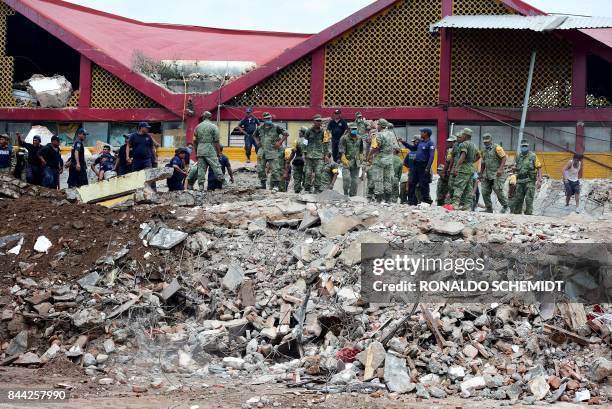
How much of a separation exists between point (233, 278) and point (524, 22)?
12566mm

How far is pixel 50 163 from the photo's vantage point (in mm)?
16016

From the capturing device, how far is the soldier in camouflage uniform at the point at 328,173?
1570 centimetres

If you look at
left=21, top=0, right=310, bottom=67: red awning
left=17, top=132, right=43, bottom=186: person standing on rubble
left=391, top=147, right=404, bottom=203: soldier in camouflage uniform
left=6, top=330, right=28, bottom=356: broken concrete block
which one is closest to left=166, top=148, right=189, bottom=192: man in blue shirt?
left=17, top=132, right=43, bottom=186: person standing on rubble

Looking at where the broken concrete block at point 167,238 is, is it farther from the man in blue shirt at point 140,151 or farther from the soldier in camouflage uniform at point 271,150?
the soldier in camouflage uniform at point 271,150

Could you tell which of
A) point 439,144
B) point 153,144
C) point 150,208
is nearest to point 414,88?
point 439,144

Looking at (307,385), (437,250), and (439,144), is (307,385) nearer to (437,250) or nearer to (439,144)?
(437,250)

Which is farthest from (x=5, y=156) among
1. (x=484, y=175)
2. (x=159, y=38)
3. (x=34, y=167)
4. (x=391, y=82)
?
(x=159, y=38)

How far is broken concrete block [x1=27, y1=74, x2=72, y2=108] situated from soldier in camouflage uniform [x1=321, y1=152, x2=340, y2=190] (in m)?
9.97

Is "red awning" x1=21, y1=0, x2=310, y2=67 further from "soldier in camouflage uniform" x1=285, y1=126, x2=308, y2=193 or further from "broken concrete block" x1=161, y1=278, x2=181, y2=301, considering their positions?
"broken concrete block" x1=161, y1=278, x2=181, y2=301

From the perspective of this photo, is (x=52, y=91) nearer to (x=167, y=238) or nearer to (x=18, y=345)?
(x=167, y=238)

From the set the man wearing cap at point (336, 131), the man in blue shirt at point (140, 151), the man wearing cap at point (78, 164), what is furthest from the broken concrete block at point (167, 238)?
the man wearing cap at point (336, 131)

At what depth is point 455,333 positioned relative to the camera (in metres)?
9.41

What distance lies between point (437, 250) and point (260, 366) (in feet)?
9.55

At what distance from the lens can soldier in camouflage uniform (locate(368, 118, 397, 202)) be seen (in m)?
15.0
